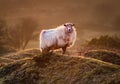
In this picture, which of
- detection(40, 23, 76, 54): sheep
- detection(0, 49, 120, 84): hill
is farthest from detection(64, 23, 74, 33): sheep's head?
detection(0, 49, 120, 84): hill

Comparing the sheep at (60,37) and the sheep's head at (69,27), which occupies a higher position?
the sheep's head at (69,27)

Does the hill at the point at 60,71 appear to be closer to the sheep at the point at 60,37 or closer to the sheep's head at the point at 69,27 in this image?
the sheep at the point at 60,37

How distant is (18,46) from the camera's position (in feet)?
260

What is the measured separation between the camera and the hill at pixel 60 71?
56.4 feet

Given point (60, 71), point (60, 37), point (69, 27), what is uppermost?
point (69, 27)

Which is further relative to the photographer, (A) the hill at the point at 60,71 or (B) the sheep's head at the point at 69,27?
(B) the sheep's head at the point at 69,27

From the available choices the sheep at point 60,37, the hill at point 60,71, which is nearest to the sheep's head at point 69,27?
the sheep at point 60,37

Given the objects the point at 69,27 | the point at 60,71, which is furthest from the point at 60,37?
the point at 60,71

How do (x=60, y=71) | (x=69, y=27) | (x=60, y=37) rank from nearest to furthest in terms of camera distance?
(x=60, y=71) → (x=60, y=37) → (x=69, y=27)

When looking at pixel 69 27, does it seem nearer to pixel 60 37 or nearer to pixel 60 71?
pixel 60 37

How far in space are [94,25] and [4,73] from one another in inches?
4037

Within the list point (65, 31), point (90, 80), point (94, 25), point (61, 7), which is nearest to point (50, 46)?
point (65, 31)

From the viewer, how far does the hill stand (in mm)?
17203

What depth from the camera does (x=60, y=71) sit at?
1889 centimetres
